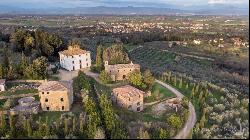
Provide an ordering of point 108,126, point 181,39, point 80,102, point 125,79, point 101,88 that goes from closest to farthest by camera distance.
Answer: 1. point 108,126
2. point 80,102
3. point 101,88
4. point 125,79
5. point 181,39

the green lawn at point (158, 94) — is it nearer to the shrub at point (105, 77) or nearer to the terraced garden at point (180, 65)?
the shrub at point (105, 77)

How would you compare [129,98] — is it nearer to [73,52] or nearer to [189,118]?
[189,118]

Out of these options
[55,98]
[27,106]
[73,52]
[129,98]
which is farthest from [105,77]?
[27,106]

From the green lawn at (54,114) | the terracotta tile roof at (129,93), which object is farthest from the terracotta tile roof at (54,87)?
the terracotta tile roof at (129,93)

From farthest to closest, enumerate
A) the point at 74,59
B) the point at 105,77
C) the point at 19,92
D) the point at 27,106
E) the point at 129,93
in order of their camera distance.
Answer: the point at 74,59
the point at 105,77
the point at 19,92
the point at 129,93
the point at 27,106

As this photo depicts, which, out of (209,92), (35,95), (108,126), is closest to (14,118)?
(35,95)

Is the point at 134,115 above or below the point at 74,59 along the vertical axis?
below

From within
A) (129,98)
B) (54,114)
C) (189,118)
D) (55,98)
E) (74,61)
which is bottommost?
(189,118)

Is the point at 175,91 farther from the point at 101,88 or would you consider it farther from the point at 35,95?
the point at 35,95
